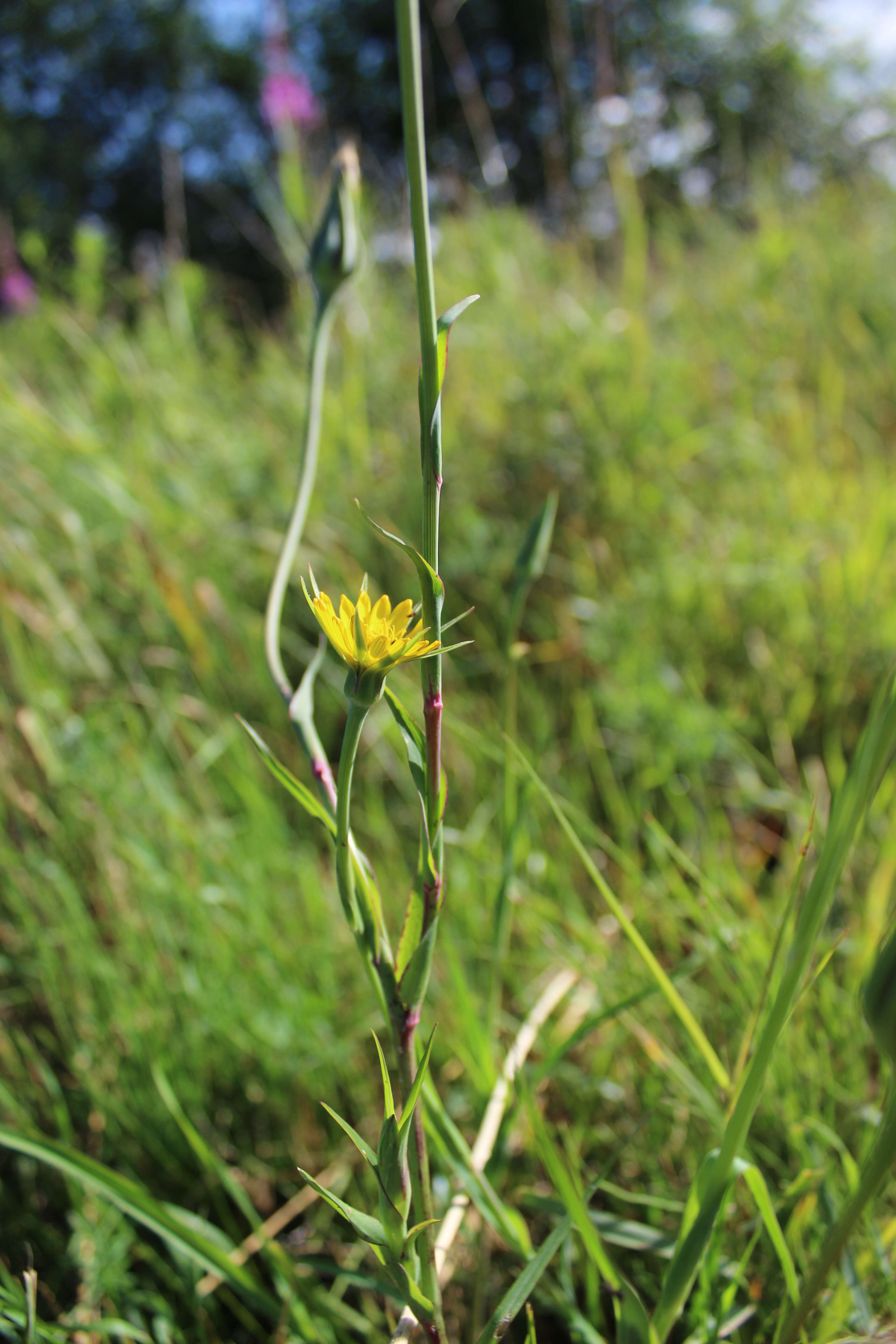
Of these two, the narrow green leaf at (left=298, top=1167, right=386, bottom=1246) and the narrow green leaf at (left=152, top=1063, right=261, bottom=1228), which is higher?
the narrow green leaf at (left=298, top=1167, right=386, bottom=1246)

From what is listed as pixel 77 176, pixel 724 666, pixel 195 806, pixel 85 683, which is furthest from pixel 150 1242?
pixel 77 176

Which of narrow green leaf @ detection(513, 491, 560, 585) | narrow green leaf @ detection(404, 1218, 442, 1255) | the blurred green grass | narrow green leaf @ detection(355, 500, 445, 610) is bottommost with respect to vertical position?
the blurred green grass

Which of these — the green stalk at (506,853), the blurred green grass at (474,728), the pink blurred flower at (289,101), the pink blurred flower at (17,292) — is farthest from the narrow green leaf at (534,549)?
the pink blurred flower at (17,292)

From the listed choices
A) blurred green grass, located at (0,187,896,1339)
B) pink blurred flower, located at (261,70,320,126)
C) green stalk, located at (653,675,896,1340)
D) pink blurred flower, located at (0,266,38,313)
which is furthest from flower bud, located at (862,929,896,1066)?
pink blurred flower, located at (0,266,38,313)

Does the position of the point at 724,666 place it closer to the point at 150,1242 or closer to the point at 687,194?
the point at 150,1242

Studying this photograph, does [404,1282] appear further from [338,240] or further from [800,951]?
[338,240]

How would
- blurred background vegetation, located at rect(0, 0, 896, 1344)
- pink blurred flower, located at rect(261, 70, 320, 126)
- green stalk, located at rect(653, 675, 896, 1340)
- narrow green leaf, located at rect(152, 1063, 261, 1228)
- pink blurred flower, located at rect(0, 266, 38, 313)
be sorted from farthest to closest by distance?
pink blurred flower, located at rect(0, 266, 38, 313) → pink blurred flower, located at rect(261, 70, 320, 126) → blurred background vegetation, located at rect(0, 0, 896, 1344) → narrow green leaf, located at rect(152, 1063, 261, 1228) → green stalk, located at rect(653, 675, 896, 1340)

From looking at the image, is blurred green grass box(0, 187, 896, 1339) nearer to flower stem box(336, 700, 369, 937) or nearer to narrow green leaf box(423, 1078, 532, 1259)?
narrow green leaf box(423, 1078, 532, 1259)
